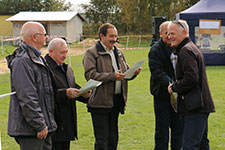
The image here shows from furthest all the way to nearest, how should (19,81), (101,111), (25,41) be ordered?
(101,111), (25,41), (19,81)

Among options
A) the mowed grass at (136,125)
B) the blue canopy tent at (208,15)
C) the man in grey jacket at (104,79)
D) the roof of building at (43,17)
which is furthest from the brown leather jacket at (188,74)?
the roof of building at (43,17)

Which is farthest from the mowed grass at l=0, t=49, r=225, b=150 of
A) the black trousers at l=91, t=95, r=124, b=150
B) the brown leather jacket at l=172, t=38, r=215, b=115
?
the brown leather jacket at l=172, t=38, r=215, b=115

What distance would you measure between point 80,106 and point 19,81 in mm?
5619

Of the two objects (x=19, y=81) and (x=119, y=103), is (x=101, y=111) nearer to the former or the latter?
(x=119, y=103)

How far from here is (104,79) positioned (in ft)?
14.1

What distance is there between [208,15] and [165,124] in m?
11.9

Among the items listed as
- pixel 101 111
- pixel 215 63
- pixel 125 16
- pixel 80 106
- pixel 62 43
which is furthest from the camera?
pixel 125 16

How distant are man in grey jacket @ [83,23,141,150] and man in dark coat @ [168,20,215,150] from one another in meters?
0.85

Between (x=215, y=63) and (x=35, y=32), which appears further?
(x=215, y=63)

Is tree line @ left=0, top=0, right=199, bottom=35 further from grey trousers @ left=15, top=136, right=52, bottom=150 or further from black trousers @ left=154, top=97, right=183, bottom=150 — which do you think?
grey trousers @ left=15, top=136, right=52, bottom=150

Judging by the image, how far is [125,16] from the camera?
45500 mm

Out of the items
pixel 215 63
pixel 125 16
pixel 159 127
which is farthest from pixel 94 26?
pixel 159 127

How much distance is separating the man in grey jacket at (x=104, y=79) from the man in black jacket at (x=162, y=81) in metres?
0.48

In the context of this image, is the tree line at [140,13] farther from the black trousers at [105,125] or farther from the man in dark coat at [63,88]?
the man in dark coat at [63,88]
